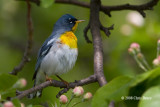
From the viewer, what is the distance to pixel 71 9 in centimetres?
748

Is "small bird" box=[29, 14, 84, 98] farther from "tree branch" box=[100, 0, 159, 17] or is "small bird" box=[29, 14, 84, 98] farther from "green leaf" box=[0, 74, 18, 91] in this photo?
"green leaf" box=[0, 74, 18, 91]

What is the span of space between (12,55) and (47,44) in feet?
6.97

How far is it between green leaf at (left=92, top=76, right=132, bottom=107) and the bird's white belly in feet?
8.53

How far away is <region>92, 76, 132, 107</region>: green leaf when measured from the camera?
243 centimetres

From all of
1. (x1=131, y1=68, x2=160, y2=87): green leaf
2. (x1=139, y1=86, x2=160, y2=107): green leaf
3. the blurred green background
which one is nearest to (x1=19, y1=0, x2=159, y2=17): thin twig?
the blurred green background

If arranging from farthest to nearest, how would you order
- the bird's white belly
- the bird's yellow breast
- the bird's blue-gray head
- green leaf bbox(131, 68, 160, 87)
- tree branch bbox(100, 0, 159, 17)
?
the bird's blue-gray head, the bird's yellow breast, the bird's white belly, tree branch bbox(100, 0, 159, 17), green leaf bbox(131, 68, 160, 87)

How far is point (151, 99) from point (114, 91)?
0.32 meters

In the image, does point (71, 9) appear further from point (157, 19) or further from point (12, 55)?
point (157, 19)

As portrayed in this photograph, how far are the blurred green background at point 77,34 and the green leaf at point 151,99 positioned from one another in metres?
2.96

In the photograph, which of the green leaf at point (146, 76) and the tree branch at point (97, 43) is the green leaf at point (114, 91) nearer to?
the green leaf at point (146, 76)

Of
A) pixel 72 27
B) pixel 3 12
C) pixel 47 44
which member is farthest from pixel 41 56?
pixel 3 12

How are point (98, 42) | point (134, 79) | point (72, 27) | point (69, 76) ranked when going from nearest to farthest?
point (134, 79) → point (98, 42) → point (72, 27) → point (69, 76)

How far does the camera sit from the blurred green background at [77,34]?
18.1 ft

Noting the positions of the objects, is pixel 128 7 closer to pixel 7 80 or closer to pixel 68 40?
pixel 68 40
